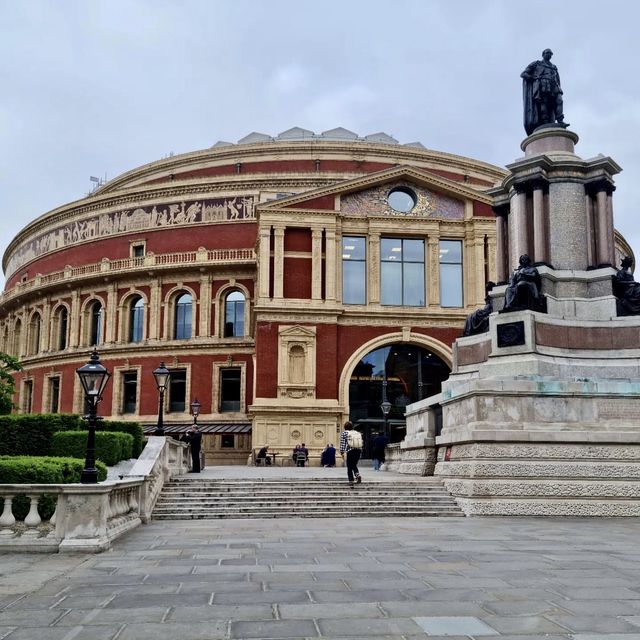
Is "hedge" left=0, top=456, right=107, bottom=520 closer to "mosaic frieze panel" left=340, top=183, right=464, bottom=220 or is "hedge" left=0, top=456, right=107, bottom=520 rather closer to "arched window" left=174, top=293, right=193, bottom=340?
"mosaic frieze panel" left=340, top=183, right=464, bottom=220

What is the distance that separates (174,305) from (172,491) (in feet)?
104

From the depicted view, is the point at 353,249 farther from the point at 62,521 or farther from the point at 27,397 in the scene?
the point at 62,521

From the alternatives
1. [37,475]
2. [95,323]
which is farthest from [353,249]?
[37,475]

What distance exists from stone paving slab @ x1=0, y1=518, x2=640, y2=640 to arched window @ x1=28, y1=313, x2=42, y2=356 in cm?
4632

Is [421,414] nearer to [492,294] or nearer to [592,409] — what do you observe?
[492,294]

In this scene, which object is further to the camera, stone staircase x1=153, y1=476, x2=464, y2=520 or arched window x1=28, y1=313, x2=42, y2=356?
arched window x1=28, y1=313, x2=42, y2=356

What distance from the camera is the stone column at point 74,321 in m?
50.5

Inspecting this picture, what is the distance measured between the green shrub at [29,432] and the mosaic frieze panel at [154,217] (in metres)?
27.0

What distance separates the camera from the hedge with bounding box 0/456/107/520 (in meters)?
11.0

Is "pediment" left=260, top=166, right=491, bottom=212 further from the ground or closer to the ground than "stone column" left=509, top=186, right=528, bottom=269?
further from the ground

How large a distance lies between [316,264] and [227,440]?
12.2 m

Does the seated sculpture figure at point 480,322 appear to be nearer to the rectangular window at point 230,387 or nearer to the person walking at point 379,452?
the person walking at point 379,452

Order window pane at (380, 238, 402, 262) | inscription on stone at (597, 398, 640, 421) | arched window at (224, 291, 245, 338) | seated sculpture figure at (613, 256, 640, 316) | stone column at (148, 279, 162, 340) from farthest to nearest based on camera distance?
stone column at (148, 279, 162, 340) → arched window at (224, 291, 245, 338) → window pane at (380, 238, 402, 262) → seated sculpture figure at (613, 256, 640, 316) → inscription on stone at (597, 398, 640, 421)

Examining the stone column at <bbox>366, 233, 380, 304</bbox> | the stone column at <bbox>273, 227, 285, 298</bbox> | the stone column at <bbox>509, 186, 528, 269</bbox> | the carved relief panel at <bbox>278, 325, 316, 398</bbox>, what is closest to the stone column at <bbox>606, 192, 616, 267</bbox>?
the stone column at <bbox>509, 186, 528, 269</bbox>
